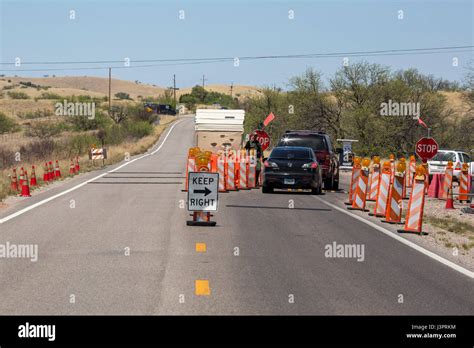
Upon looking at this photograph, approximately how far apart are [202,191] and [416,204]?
4.33 m

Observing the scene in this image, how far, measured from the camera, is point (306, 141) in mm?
29531

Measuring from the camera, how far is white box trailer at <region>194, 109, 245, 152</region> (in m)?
38.2

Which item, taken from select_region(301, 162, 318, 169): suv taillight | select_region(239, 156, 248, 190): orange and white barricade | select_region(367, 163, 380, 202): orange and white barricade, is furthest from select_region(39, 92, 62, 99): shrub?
select_region(367, 163, 380, 202): orange and white barricade

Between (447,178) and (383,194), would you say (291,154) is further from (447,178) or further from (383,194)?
(383,194)

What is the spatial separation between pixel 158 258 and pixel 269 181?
553 inches

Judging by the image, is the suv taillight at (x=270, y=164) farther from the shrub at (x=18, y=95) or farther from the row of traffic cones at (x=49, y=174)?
the shrub at (x=18, y=95)

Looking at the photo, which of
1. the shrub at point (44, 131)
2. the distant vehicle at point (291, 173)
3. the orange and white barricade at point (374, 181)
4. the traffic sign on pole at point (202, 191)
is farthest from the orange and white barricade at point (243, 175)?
the shrub at point (44, 131)

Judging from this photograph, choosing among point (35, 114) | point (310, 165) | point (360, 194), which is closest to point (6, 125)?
point (35, 114)

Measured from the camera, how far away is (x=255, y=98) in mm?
84062

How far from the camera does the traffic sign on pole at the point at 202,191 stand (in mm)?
16484

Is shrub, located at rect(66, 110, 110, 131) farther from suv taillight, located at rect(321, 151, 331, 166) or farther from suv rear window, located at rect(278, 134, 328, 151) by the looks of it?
suv taillight, located at rect(321, 151, 331, 166)

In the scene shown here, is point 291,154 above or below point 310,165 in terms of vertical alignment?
above
